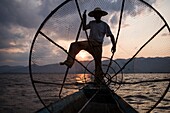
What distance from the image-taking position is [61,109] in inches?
140

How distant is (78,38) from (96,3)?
34.5 inches

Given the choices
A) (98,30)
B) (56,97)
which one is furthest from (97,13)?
(56,97)

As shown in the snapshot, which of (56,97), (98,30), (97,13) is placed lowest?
(56,97)

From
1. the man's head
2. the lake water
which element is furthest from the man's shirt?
the lake water

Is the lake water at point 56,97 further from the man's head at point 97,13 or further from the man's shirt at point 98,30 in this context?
the man's head at point 97,13

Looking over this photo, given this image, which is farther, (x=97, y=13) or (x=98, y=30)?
(x=98, y=30)

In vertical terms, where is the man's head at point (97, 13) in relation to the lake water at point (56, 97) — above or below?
above

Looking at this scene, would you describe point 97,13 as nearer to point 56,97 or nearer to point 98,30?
point 98,30

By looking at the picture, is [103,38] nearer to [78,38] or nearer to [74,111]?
[78,38]

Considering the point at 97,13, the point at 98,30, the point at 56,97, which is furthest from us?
the point at 56,97

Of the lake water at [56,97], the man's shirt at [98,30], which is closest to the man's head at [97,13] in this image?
the man's shirt at [98,30]

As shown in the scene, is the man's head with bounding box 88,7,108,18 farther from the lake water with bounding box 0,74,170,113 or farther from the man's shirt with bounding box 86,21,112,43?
the lake water with bounding box 0,74,170,113

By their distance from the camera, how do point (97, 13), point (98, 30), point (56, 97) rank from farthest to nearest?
point (56, 97), point (98, 30), point (97, 13)

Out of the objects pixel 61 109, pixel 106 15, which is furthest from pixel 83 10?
pixel 61 109
